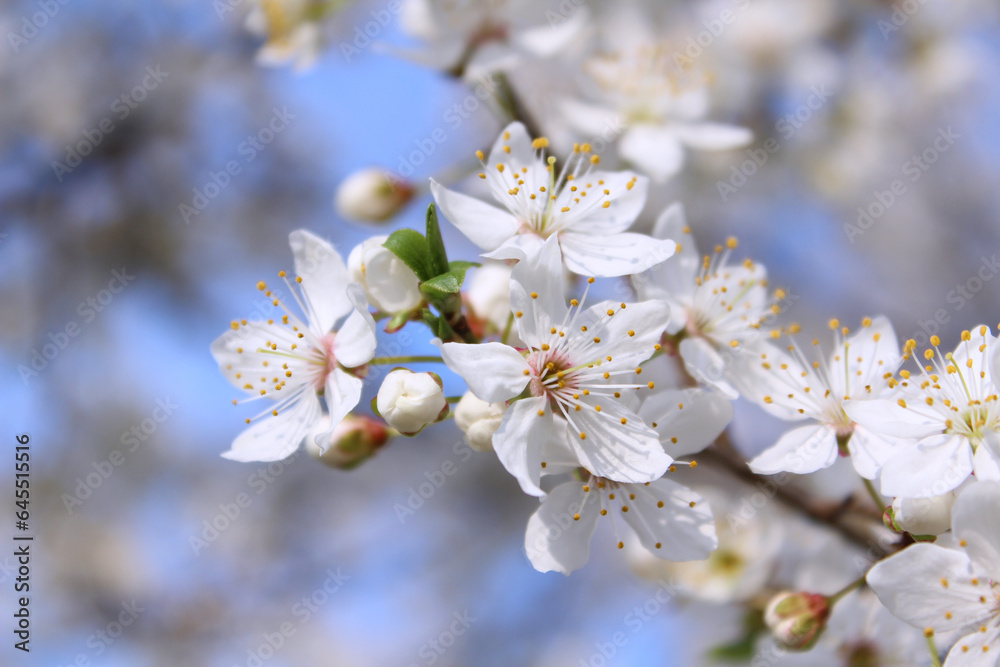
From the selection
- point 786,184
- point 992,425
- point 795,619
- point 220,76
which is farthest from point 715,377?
point 220,76

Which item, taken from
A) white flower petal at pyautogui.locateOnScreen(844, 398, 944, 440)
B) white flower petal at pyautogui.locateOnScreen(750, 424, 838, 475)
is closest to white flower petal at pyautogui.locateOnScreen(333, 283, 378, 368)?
white flower petal at pyautogui.locateOnScreen(750, 424, 838, 475)

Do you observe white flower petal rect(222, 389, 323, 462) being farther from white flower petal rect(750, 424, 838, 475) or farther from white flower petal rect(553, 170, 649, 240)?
white flower petal rect(750, 424, 838, 475)

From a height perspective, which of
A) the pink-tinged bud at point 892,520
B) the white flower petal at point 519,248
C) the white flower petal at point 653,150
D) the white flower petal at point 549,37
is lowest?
the pink-tinged bud at point 892,520

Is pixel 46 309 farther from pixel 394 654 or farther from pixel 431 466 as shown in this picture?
pixel 394 654

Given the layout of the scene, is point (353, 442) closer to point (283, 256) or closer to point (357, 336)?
point (357, 336)

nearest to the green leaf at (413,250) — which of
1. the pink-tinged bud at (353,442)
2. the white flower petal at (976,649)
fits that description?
the pink-tinged bud at (353,442)
